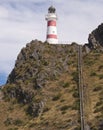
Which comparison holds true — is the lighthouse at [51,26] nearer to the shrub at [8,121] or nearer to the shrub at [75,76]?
the shrub at [75,76]

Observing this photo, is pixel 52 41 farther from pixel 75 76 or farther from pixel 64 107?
pixel 64 107

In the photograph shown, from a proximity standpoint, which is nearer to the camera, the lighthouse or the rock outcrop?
the rock outcrop

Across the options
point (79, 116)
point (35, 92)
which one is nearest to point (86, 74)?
point (35, 92)

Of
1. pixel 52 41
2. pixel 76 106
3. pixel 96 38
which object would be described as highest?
pixel 52 41

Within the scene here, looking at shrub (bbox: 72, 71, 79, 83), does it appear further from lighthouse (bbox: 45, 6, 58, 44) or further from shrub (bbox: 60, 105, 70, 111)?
lighthouse (bbox: 45, 6, 58, 44)

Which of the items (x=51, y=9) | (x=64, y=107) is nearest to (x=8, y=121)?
(x=64, y=107)

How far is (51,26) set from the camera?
126812 millimetres

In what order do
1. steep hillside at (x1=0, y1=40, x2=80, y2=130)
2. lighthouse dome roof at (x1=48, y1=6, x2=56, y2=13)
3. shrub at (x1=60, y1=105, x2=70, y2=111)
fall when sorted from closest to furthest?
steep hillside at (x1=0, y1=40, x2=80, y2=130)
shrub at (x1=60, y1=105, x2=70, y2=111)
lighthouse dome roof at (x1=48, y1=6, x2=56, y2=13)

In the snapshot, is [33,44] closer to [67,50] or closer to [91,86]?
[67,50]

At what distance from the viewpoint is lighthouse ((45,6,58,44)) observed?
124231 mm

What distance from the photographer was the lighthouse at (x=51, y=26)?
124231 mm

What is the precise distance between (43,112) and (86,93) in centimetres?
838

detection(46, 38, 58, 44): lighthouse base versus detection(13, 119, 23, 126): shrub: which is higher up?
detection(46, 38, 58, 44): lighthouse base

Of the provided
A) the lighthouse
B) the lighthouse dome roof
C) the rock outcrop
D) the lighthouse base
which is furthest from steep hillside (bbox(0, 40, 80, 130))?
the lighthouse dome roof
